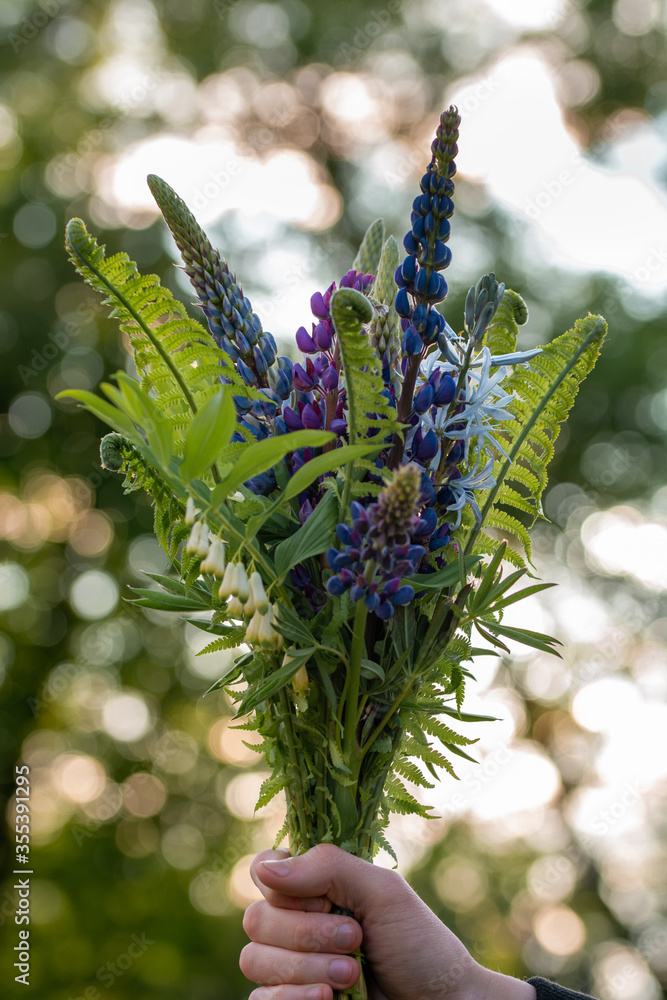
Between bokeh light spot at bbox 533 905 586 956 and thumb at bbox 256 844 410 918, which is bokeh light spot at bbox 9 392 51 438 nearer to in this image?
thumb at bbox 256 844 410 918

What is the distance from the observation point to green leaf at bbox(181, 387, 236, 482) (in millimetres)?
815

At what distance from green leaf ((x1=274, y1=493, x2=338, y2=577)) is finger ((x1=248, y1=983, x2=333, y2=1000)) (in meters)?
0.56

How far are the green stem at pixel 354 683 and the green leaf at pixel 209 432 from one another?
27 centimetres

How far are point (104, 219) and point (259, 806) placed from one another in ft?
21.4

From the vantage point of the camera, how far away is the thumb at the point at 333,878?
1.06 meters

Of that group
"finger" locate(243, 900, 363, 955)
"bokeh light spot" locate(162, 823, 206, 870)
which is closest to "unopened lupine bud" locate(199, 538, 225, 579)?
"finger" locate(243, 900, 363, 955)

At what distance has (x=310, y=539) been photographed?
0.96 meters

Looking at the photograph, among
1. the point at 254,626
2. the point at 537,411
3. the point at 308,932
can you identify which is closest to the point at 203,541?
the point at 254,626

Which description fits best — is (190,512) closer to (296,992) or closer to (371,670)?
(371,670)

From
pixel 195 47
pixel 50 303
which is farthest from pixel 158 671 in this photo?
pixel 195 47

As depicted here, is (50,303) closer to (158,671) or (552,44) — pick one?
(158,671)

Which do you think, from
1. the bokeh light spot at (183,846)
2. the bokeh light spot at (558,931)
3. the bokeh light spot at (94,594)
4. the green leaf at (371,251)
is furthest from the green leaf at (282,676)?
the bokeh light spot at (558,931)

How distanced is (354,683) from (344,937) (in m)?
0.37

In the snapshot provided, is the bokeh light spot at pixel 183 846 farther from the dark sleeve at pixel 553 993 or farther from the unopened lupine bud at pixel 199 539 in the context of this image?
the unopened lupine bud at pixel 199 539
